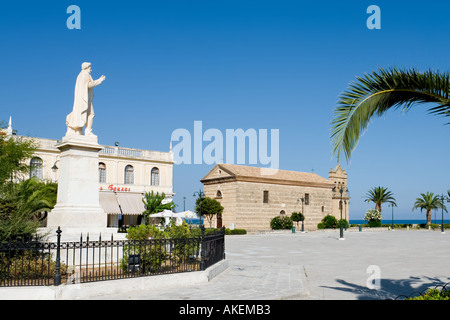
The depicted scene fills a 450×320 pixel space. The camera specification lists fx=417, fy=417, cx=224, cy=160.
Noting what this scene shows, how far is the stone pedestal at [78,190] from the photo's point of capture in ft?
40.1

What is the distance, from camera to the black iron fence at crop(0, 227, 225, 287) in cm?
Answer: 809

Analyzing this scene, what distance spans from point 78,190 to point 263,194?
4046cm

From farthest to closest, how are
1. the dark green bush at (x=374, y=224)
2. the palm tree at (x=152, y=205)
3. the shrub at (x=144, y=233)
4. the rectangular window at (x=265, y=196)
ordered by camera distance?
1. the dark green bush at (x=374, y=224)
2. the rectangular window at (x=265, y=196)
3. the palm tree at (x=152, y=205)
4. the shrub at (x=144, y=233)

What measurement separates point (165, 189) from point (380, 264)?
3000cm

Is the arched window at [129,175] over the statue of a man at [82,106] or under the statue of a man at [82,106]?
under

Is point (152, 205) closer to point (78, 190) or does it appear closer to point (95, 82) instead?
point (95, 82)

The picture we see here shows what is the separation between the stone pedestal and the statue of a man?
41 centimetres

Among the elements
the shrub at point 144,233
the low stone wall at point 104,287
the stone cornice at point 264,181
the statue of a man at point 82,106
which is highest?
the statue of a man at point 82,106

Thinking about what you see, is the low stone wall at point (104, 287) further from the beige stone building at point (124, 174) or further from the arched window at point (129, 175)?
the arched window at point (129, 175)

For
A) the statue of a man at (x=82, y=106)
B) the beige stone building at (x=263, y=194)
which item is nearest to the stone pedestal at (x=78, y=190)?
the statue of a man at (x=82, y=106)

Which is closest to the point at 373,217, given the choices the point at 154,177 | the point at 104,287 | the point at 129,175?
the point at 154,177

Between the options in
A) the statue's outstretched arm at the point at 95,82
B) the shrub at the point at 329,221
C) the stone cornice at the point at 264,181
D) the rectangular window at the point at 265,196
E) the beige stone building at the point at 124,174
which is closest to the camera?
the statue's outstretched arm at the point at 95,82

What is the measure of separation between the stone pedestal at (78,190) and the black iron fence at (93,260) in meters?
1.31

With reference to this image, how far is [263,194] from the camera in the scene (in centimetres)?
5181
